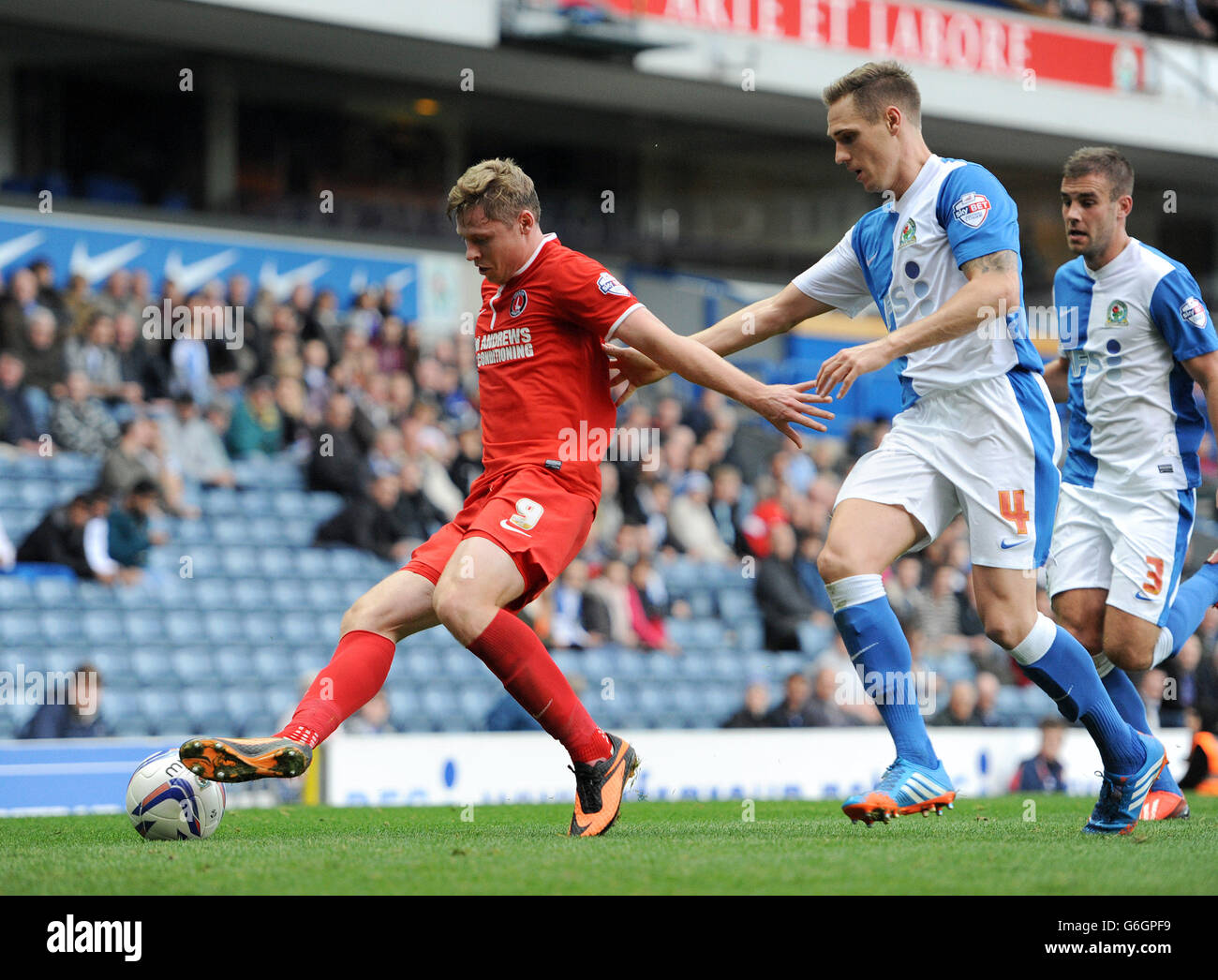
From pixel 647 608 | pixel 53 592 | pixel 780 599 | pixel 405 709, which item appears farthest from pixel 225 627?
pixel 780 599

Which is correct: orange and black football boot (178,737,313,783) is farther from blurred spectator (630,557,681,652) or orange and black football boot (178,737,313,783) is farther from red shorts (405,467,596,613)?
blurred spectator (630,557,681,652)

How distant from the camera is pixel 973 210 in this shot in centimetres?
525

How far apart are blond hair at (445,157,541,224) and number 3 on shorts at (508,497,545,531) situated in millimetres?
985

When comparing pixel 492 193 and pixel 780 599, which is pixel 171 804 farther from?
pixel 780 599

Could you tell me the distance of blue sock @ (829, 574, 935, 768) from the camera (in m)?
5.28

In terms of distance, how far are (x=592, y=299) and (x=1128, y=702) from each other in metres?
2.91

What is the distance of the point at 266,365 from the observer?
14.3 metres

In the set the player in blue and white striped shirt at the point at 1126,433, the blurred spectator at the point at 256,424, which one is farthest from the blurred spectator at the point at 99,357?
the player in blue and white striped shirt at the point at 1126,433

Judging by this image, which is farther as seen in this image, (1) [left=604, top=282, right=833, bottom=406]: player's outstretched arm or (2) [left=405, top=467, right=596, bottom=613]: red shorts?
(1) [left=604, top=282, right=833, bottom=406]: player's outstretched arm

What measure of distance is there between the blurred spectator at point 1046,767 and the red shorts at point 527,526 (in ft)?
23.7
